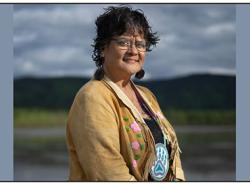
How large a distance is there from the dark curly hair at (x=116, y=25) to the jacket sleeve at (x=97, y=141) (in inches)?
8.0

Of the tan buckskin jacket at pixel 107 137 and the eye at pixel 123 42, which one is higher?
the eye at pixel 123 42

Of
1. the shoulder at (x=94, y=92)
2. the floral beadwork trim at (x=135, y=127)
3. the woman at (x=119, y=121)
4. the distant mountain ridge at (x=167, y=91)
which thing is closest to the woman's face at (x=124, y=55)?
the woman at (x=119, y=121)

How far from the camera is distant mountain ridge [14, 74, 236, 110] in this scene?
154 inches

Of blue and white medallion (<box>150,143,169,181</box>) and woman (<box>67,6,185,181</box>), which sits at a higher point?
woman (<box>67,6,185,181</box>)

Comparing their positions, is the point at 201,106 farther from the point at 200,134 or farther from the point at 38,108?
the point at 38,108

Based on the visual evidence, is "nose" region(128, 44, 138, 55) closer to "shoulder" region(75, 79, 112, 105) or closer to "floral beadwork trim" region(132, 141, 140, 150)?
"shoulder" region(75, 79, 112, 105)

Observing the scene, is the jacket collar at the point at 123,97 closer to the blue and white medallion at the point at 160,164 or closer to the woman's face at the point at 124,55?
the woman's face at the point at 124,55

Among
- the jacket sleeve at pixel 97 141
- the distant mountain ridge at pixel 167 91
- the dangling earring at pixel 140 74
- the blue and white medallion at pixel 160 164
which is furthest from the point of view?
the distant mountain ridge at pixel 167 91

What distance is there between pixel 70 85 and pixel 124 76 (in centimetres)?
192

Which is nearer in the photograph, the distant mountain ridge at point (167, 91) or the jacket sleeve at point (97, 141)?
the jacket sleeve at point (97, 141)

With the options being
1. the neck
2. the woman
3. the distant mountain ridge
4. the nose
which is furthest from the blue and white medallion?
the distant mountain ridge

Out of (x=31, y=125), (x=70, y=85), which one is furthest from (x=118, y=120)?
(x=31, y=125)

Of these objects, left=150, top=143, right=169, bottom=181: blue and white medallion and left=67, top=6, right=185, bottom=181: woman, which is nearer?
left=67, top=6, right=185, bottom=181: woman

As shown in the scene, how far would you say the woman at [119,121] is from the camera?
1.98 m
